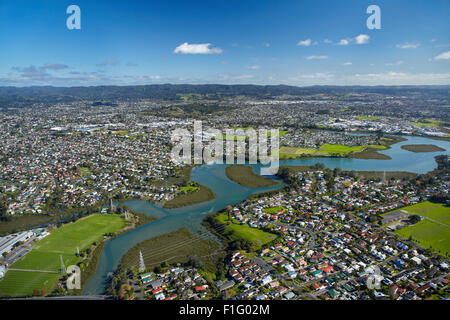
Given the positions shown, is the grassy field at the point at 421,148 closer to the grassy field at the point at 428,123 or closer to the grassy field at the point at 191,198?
the grassy field at the point at 428,123

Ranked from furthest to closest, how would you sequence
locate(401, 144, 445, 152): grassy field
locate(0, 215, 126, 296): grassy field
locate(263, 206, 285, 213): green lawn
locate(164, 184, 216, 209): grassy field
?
locate(401, 144, 445, 152): grassy field → locate(164, 184, 216, 209): grassy field → locate(263, 206, 285, 213): green lawn → locate(0, 215, 126, 296): grassy field

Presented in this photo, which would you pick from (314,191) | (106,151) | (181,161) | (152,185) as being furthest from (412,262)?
(106,151)

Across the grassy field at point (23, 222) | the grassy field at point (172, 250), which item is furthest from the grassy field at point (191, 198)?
the grassy field at point (23, 222)

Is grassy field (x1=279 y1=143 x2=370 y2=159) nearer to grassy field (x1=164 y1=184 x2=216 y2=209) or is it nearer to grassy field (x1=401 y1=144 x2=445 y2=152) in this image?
grassy field (x1=401 y1=144 x2=445 y2=152)

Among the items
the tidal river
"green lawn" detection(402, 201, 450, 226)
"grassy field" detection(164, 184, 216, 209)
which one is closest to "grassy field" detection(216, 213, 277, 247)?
the tidal river

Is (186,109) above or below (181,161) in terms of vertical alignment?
above
